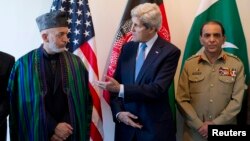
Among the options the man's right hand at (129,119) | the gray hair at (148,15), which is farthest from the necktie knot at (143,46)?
the man's right hand at (129,119)

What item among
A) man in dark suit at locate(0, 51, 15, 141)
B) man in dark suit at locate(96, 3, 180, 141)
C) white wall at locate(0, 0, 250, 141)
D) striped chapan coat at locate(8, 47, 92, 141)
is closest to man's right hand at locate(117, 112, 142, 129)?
man in dark suit at locate(96, 3, 180, 141)

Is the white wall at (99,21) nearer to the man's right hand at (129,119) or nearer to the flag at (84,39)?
the flag at (84,39)

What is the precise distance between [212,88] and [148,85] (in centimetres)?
60

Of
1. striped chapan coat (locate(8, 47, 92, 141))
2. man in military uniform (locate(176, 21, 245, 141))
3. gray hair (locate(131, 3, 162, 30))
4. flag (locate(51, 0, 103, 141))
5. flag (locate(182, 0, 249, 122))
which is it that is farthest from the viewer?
flag (locate(182, 0, 249, 122))

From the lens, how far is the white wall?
274cm

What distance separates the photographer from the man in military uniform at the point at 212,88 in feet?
7.41

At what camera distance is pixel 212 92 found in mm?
2297

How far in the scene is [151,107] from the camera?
78.5 inches

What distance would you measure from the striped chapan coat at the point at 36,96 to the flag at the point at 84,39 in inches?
21.6

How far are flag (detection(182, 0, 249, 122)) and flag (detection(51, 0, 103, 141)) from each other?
2.53 feet

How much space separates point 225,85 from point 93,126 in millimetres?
1048

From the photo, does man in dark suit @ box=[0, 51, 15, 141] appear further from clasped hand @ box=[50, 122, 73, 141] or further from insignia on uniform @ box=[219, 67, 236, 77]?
insignia on uniform @ box=[219, 67, 236, 77]

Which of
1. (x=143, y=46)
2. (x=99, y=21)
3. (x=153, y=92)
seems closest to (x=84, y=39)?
(x=99, y=21)

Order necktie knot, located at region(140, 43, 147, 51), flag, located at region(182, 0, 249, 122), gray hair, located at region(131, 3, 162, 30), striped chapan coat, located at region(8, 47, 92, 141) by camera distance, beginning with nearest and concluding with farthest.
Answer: striped chapan coat, located at region(8, 47, 92, 141) < gray hair, located at region(131, 3, 162, 30) < necktie knot, located at region(140, 43, 147, 51) < flag, located at region(182, 0, 249, 122)
